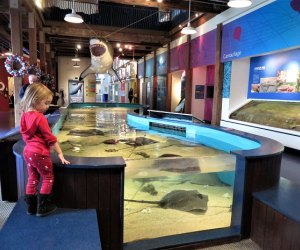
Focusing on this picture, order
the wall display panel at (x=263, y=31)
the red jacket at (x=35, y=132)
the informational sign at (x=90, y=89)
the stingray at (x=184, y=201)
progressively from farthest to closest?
the informational sign at (x=90, y=89) < the wall display panel at (x=263, y=31) < the stingray at (x=184, y=201) < the red jacket at (x=35, y=132)

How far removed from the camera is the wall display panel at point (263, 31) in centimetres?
571

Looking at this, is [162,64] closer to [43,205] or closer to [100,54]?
[100,54]

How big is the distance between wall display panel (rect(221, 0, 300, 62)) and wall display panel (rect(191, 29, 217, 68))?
0.68m

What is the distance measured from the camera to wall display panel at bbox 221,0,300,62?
18.7 feet

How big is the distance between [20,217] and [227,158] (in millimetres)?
2124

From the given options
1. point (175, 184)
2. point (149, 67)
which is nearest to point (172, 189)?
point (175, 184)

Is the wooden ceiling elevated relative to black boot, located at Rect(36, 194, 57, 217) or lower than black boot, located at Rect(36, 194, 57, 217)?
elevated

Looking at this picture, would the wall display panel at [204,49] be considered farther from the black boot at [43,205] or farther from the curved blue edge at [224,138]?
the black boot at [43,205]

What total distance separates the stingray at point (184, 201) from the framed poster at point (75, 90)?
1953cm

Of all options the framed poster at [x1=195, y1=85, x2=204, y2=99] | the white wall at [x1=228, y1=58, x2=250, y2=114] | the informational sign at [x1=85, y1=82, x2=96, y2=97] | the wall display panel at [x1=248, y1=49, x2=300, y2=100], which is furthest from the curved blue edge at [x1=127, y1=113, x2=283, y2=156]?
the informational sign at [x1=85, y1=82, x2=96, y2=97]

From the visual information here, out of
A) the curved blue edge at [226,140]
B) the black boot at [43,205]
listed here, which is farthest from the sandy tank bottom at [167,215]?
the black boot at [43,205]

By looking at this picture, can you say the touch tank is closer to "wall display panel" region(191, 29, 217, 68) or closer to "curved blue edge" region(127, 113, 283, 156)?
"curved blue edge" region(127, 113, 283, 156)

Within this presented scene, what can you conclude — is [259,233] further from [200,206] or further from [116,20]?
[116,20]

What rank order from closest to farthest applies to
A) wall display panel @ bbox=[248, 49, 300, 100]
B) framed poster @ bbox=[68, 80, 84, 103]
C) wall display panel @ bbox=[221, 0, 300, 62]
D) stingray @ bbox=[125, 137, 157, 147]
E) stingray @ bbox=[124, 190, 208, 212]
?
1. stingray @ bbox=[124, 190, 208, 212]
2. wall display panel @ bbox=[221, 0, 300, 62]
3. stingray @ bbox=[125, 137, 157, 147]
4. wall display panel @ bbox=[248, 49, 300, 100]
5. framed poster @ bbox=[68, 80, 84, 103]
